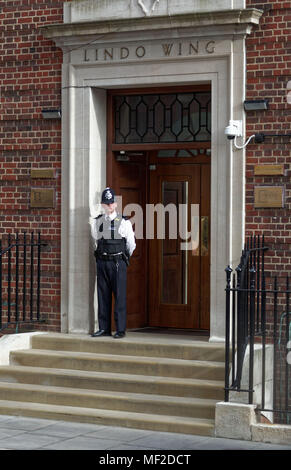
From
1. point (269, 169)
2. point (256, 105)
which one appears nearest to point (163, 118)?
point (256, 105)

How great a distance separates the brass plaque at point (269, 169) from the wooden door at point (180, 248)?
179cm

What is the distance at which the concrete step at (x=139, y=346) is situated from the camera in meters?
10.9

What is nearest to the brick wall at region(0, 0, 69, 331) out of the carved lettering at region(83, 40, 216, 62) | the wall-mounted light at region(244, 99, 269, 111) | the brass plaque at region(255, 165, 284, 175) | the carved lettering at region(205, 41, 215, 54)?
the carved lettering at region(83, 40, 216, 62)

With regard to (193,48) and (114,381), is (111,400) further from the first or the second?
(193,48)

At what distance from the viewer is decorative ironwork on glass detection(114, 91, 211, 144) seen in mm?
11898

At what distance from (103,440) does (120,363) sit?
5.43 feet

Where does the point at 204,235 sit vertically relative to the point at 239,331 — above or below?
above

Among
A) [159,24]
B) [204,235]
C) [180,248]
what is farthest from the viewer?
[180,248]

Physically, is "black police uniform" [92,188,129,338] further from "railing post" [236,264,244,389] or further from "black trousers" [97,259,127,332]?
"railing post" [236,264,244,389]

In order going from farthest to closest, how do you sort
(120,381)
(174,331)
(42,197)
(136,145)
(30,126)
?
(174,331) → (30,126) → (42,197) → (136,145) → (120,381)

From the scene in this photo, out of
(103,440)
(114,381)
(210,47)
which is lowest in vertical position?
(103,440)

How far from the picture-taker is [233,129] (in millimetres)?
11016

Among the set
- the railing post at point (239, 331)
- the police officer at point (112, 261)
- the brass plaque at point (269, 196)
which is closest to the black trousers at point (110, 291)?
the police officer at point (112, 261)

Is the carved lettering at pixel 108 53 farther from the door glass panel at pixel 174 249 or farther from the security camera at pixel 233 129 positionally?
the door glass panel at pixel 174 249
